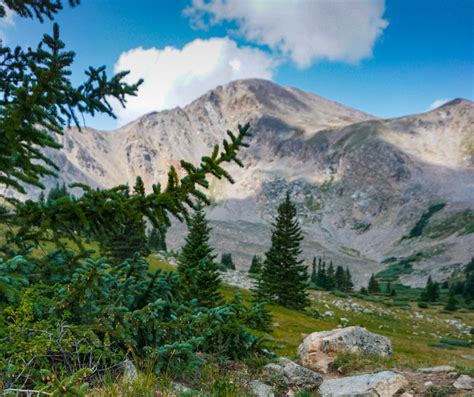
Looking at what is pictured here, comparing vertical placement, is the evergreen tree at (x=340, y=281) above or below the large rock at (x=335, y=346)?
below

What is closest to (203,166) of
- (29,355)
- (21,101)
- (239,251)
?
(21,101)

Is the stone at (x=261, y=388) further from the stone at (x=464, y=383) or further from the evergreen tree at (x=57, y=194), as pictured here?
the evergreen tree at (x=57, y=194)

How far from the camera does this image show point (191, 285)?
8.23 meters

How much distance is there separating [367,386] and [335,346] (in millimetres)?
4170

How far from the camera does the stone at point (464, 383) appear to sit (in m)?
8.24

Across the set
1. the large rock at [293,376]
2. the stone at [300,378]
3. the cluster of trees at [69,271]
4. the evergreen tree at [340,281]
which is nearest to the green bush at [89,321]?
the cluster of trees at [69,271]

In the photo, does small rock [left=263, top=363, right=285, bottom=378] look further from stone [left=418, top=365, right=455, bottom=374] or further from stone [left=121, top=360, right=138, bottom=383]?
stone [left=418, top=365, right=455, bottom=374]

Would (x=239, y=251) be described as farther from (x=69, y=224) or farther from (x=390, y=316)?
(x=69, y=224)

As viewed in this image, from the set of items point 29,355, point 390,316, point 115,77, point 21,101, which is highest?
point 115,77

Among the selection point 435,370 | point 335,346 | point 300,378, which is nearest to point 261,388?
point 300,378

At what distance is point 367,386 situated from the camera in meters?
8.10

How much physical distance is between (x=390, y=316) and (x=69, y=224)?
194 feet

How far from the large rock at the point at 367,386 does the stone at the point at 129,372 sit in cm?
417

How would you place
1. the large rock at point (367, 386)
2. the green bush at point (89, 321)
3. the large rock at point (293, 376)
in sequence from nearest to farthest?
1. the green bush at point (89, 321)
2. the large rock at point (367, 386)
3. the large rock at point (293, 376)
